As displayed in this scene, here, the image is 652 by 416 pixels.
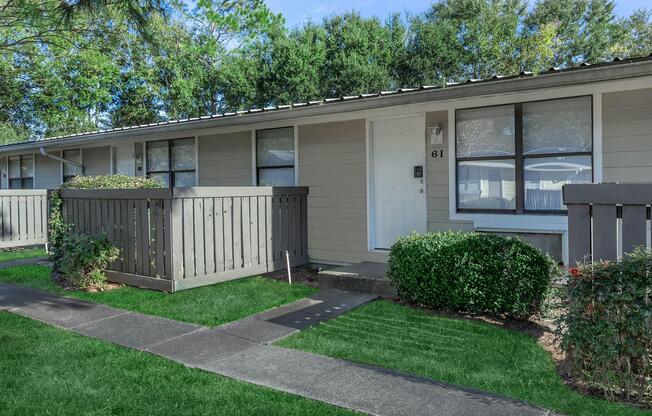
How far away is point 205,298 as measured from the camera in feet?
19.7

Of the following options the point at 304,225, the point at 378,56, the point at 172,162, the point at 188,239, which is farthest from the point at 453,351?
the point at 378,56

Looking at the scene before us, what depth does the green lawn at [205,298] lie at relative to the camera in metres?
5.32

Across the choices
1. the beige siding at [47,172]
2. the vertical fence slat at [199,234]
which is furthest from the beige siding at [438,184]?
the beige siding at [47,172]

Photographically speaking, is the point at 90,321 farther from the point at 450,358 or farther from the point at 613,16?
the point at 613,16

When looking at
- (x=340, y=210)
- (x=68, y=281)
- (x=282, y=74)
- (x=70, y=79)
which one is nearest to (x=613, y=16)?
(x=282, y=74)

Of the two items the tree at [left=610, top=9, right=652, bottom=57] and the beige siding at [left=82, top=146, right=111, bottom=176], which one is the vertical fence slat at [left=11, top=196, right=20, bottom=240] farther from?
the tree at [left=610, top=9, right=652, bottom=57]

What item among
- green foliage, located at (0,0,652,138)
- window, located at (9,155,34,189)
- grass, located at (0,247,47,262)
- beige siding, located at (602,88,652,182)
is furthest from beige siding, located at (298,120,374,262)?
green foliage, located at (0,0,652,138)

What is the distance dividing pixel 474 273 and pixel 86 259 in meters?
4.80

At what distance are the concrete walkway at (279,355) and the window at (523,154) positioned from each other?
228 cm

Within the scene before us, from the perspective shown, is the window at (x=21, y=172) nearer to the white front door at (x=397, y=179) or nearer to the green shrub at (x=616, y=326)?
the white front door at (x=397, y=179)

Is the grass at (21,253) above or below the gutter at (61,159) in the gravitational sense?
below

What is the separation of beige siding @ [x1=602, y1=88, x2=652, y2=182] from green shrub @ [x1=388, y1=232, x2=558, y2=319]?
65.9 inches

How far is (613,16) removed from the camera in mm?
22078

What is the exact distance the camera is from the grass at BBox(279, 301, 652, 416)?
3.24 meters
